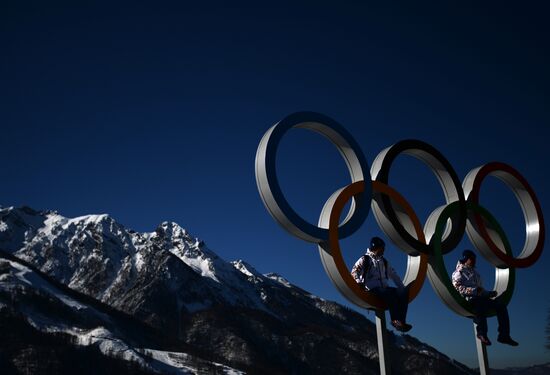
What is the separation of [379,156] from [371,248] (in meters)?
2.43

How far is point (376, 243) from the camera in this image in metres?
11.6

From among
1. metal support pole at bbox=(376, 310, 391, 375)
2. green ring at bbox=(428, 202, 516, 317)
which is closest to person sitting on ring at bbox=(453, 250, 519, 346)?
green ring at bbox=(428, 202, 516, 317)

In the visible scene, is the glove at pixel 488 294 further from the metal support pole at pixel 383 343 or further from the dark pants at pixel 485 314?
the metal support pole at pixel 383 343

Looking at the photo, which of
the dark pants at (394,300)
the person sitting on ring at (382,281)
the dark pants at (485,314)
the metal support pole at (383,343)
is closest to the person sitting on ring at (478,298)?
the dark pants at (485,314)

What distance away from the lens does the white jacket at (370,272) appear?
37.0ft

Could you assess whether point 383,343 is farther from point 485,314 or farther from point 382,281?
point 485,314

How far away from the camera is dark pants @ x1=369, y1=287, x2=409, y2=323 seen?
11.2m

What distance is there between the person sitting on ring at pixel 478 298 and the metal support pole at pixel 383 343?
3210 millimetres

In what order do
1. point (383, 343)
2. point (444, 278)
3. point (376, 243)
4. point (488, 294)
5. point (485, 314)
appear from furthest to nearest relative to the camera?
point (488, 294), point (485, 314), point (444, 278), point (376, 243), point (383, 343)

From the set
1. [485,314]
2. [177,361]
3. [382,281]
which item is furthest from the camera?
[177,361]

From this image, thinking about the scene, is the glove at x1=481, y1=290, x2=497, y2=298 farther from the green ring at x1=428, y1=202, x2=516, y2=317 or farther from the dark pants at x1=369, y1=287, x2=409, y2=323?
the dark pants at x1=369, y1=287, x2=409, y2=323

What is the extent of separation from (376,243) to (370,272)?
658 millimetres

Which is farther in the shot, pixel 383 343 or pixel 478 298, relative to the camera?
pixel 478 298

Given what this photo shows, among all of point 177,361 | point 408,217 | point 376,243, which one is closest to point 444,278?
point 408,217
